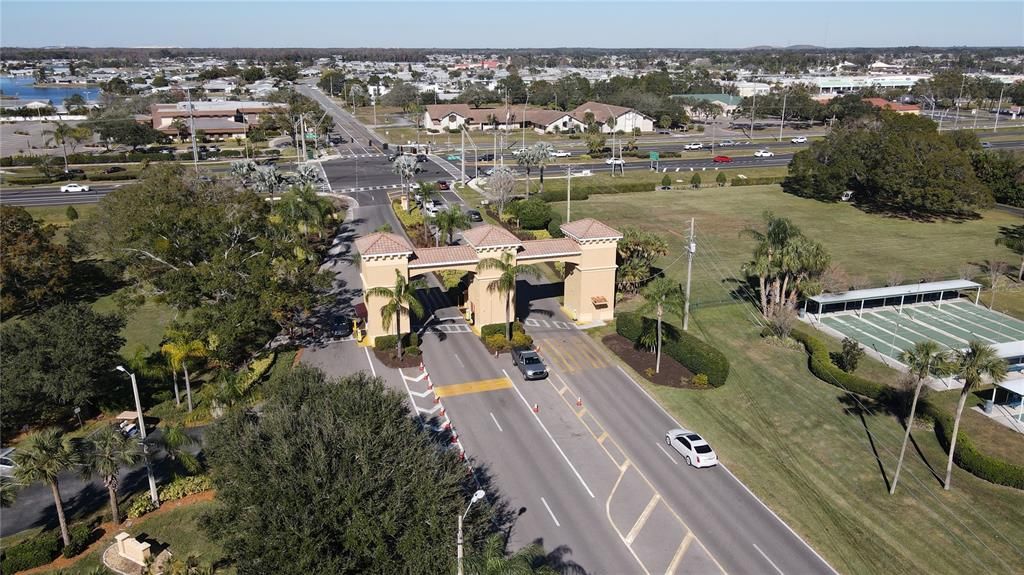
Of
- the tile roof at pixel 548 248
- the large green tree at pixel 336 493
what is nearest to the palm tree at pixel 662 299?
the tile roof at pixel 548 248

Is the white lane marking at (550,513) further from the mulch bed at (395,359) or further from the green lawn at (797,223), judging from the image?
the green lawn at (797,223)

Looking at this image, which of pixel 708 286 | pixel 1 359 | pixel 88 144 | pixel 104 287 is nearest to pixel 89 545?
pixel 1 359

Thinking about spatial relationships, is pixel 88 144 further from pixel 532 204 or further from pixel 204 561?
pixel 204 561

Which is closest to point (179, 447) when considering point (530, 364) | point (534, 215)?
point (530, 364)

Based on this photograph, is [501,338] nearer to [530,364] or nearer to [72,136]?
[530,364]

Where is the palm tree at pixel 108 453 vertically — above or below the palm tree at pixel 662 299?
below

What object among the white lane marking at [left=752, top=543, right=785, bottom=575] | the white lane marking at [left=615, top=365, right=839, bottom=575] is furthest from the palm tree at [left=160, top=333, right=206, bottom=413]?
the white lane marking at [left=752, top=543, right=785, bottom=575]

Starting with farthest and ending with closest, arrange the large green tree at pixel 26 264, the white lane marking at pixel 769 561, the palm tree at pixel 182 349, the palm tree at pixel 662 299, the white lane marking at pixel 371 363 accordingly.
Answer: the large green tree at pixel 26 264
the white lane marking at pixel 371 363
the palm tree at pixel 662 299
the palm tree at pixel 182 349
the white lane marking at pixel 769 561
